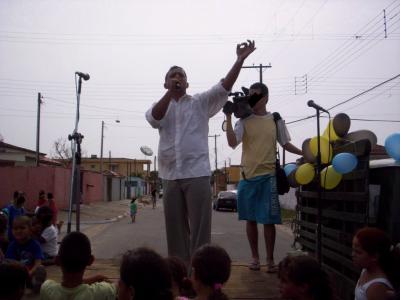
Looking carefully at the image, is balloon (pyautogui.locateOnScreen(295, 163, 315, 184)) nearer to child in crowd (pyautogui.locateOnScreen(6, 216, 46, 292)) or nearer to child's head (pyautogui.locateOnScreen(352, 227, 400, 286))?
child's head (pyautogui.locateOnScreen(352, 227, 400, 286))

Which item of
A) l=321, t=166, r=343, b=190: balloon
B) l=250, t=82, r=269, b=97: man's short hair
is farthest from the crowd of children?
l=250, t=82, r=269, b=97: man's short hair

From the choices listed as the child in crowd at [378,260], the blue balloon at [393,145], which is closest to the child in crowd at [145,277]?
the child in crowd at [378,260]

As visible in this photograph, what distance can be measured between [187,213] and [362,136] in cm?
142

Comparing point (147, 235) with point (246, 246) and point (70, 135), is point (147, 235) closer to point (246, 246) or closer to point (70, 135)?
point (246, 246)

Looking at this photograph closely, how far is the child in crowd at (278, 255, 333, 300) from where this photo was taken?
2.41 metres

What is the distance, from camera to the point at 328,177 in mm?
3779

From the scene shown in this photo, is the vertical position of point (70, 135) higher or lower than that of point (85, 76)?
lower

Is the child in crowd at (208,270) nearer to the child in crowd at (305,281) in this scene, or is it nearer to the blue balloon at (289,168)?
the child in crowd at (305,281)

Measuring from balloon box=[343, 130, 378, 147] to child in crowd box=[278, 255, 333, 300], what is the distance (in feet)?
4.60

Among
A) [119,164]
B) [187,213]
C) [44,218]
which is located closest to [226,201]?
[44,218]

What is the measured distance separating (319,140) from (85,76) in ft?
10.4

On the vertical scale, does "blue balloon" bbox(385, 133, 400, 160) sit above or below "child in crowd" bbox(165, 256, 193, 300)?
above

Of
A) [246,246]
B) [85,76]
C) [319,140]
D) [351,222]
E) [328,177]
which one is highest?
[85,76]

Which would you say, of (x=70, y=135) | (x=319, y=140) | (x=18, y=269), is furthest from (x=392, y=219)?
(x=70, y=135)
